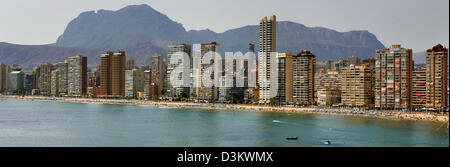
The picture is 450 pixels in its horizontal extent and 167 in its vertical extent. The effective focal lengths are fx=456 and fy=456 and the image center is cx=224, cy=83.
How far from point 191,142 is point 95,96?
92.7 metres

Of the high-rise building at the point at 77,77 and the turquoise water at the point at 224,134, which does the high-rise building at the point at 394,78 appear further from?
the high-rise building at the point at 77,77

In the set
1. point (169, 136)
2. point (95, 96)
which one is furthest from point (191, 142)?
point (95, 96)

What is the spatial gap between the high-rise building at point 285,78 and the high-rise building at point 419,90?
22.3m

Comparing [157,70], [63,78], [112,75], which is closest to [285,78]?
[112,75]

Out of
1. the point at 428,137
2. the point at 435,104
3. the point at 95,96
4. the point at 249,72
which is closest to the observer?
the point at 428,137

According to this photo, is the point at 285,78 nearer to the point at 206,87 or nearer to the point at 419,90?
the point at 206,87


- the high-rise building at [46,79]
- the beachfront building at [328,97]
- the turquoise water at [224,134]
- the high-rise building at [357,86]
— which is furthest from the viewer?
the high-rise building at [46,79]

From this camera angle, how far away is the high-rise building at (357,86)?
227ft

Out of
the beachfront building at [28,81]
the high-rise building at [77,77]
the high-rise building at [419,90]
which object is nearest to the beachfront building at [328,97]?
the high-rise building at [419,90]

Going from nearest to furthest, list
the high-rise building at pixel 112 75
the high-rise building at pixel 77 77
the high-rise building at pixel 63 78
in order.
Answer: the high-rise building at pixel 112 75, the high-rise building at pixel 77 77, the high-rise building at pixel 63 78

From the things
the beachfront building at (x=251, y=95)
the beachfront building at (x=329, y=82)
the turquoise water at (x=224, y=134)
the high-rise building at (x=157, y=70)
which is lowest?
the turquoise water at (x=224, y=134)

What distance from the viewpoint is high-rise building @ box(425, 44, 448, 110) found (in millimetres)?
59312
